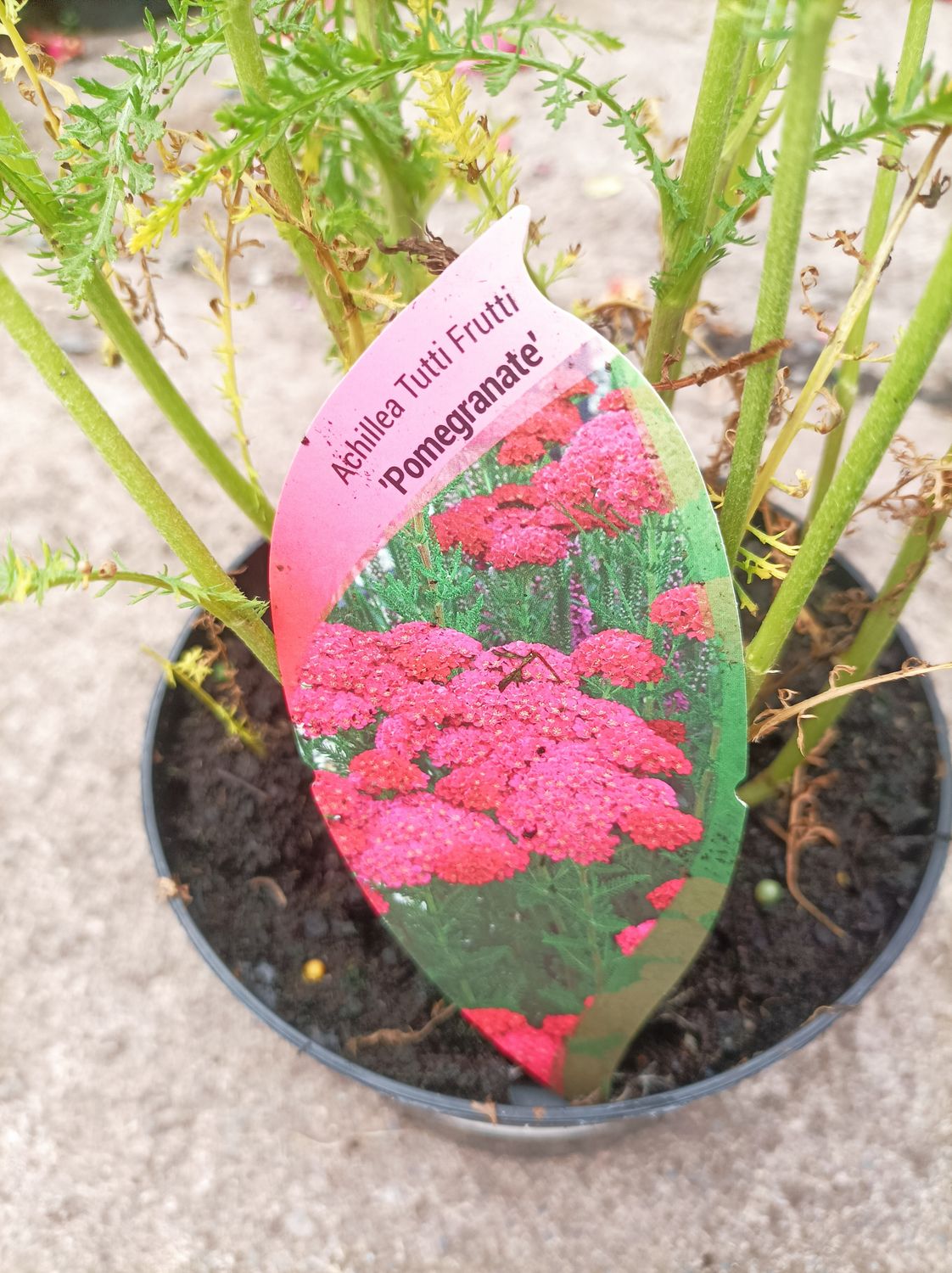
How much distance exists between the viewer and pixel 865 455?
400mm

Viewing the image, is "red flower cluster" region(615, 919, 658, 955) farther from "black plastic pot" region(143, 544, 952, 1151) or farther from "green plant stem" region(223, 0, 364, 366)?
"green plant stem" region(223, 0, 364, 366)

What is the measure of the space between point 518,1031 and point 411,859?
6.3 inches

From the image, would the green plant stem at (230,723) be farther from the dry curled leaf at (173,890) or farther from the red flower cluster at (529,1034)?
the red flower cluster at (529,1034)

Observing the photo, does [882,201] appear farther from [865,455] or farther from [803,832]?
[803,832]

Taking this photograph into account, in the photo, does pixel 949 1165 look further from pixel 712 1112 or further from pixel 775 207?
pixel 775 207

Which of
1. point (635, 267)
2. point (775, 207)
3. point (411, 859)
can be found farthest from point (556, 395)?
point (635, 267)

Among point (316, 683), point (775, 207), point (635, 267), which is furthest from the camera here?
point (635, 267)

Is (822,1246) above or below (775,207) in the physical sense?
below

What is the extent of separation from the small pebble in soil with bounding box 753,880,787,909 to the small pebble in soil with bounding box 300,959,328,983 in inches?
13.0

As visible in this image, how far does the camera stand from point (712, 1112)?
0.81m

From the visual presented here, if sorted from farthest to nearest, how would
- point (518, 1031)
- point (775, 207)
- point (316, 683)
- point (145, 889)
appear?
point (145, 889) < point (518, 1031) < point (316, 683) < point (775, 207)

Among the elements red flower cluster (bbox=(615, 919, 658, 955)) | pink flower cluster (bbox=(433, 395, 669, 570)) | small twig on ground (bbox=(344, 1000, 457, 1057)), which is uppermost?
pink flower cluster (bbox=(433, 395, 669, 570))

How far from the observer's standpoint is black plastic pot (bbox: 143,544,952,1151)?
60 cm


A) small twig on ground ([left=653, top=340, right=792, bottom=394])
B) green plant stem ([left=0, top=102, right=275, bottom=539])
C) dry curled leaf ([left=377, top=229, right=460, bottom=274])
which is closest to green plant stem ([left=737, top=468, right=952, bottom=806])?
small twig on ground ([left=653, top=340, right=792, bottom=394])
